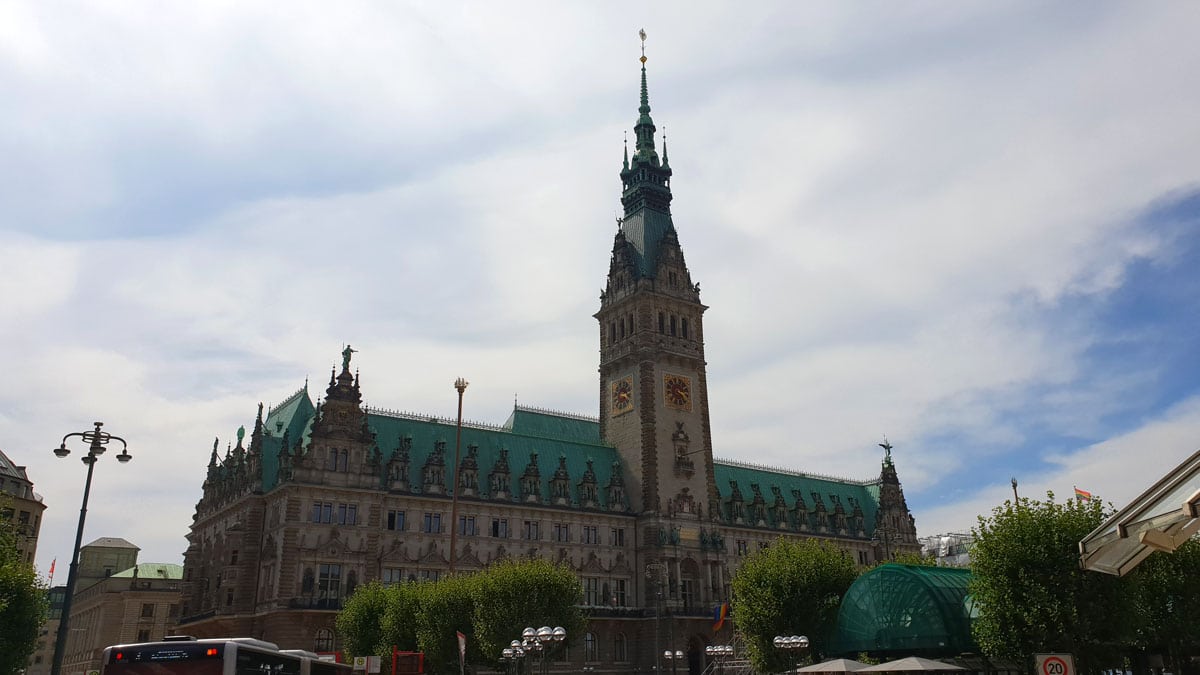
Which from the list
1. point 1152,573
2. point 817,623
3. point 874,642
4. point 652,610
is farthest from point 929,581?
point 652,610

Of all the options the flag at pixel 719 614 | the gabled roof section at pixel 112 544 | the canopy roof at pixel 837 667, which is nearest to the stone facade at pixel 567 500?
the flag at pixel 719 614

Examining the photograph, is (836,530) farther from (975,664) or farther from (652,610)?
(975,664)

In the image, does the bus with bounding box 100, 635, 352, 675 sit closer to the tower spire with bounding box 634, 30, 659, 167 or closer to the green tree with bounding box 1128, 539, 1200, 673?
the green tree with bounding box 1128, 539, 1200, 673

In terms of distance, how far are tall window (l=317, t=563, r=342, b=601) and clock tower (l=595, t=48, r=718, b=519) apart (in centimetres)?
3373

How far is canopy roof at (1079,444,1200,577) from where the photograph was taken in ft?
73.2

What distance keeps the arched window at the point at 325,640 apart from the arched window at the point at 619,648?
2874 cm

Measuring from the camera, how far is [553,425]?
112 meters

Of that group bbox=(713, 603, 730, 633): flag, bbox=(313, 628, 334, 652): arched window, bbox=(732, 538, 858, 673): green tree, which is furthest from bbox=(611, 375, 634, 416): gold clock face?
bbox=(313, 628, 334, 652): arched window

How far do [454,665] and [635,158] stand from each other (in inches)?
2785

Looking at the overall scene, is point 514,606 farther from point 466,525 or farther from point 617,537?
point 617,537

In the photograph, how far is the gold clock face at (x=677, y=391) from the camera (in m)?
104

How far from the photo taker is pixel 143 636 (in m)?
135

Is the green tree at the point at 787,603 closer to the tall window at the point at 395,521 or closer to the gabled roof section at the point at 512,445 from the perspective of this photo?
the gabled roof section at the point at 512,445

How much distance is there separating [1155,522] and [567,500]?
3018 inches
